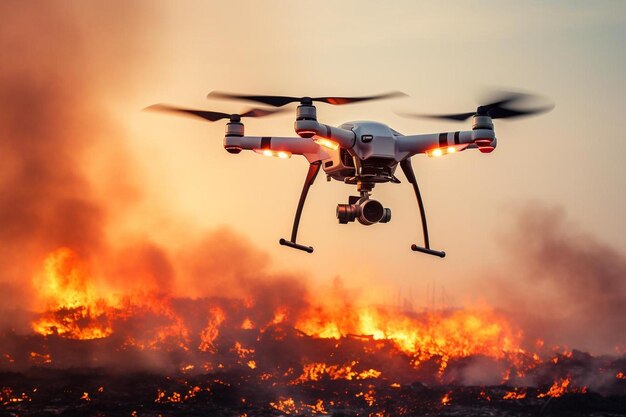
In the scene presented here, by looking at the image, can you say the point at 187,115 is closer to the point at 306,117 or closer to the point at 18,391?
the point at 306,117

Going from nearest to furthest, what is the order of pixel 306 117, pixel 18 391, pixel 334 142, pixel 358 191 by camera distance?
pixel 306 117 → pixel 334 142 → pixel 358 191 → pixel 18 391

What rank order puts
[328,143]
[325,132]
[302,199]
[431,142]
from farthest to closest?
[302,199], [431,142], [328,143], [325,132]

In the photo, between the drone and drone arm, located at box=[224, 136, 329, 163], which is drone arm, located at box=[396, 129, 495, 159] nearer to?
the drone

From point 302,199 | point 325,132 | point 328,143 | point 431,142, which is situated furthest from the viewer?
point 302,199

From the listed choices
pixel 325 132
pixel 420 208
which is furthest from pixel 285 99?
pixel 420 208

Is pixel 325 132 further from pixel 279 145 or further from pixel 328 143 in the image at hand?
pixel 279 145

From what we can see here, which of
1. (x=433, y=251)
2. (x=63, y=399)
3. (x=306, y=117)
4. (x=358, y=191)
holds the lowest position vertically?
(x=63, y=399)

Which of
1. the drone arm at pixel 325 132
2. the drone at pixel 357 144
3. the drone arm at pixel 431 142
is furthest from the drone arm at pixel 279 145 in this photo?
the drone arm at pixel 431 142

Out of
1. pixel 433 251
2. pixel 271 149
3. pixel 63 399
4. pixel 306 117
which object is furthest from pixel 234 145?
pixel 63 399
